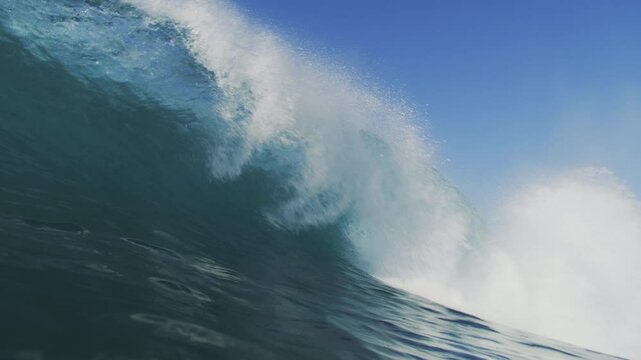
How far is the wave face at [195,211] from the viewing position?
3.80m

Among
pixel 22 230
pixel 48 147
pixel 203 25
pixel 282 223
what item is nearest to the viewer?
pixel 22 230

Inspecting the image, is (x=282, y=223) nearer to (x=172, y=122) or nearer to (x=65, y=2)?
(x=172, y=122)

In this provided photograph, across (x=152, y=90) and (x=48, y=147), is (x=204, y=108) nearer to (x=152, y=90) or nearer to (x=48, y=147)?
(x=152, y=90)

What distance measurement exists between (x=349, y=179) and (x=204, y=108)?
5.28 meters

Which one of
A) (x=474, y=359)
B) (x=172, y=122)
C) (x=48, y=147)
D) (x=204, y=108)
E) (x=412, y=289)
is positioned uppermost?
(x=204, y=108)

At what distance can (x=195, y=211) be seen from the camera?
32.3 ft

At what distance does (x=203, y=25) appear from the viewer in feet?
52.3

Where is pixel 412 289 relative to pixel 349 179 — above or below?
below

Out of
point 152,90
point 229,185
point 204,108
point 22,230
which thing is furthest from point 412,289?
point 22,230

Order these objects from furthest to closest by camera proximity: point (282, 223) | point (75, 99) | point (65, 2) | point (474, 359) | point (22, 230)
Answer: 1. point (65, 2)
2. point (282, 223)
3. point (75, 99)
4. point (474, 359)
5. point (22, 230)

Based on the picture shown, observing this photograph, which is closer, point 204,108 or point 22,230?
point 22,230

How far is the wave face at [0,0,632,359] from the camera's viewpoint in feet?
12.5

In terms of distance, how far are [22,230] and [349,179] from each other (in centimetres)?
1209

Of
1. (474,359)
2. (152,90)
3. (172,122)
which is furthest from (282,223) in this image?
(474,359)
